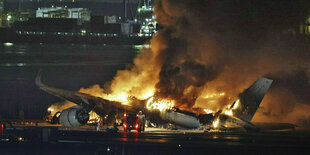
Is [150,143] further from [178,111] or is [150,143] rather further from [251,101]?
[251,101]

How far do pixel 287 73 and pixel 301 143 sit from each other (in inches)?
834

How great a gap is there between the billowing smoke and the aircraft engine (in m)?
6.02

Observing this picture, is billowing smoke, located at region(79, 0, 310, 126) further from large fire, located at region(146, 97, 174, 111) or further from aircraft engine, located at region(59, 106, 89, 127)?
aircraft engine, located at region(59, 106, 89, 127)

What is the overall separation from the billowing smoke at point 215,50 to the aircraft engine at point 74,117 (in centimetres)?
602

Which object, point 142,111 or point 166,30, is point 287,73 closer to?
point 166,30

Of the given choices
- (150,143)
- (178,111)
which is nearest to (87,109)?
(178,111)

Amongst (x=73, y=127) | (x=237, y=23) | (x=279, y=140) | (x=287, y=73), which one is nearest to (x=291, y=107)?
(x=287, y=73)

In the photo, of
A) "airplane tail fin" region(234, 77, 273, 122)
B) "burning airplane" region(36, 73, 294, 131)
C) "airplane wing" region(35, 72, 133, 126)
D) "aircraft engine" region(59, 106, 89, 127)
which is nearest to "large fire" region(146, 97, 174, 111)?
"burning airplane" region(36, 73, 294, 131)

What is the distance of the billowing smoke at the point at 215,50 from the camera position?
45562 millimetres

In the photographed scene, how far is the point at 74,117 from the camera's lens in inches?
1738

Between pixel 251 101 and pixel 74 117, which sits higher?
pixel 251 101

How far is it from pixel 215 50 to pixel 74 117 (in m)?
14.6

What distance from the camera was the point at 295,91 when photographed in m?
60.7

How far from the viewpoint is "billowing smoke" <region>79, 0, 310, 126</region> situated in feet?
149
